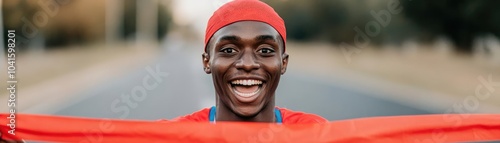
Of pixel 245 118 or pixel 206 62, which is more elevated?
pixel 206 62

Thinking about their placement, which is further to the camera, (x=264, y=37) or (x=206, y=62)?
(x=206, y=62)

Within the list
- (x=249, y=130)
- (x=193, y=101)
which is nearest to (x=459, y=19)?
(x=193, y=101)

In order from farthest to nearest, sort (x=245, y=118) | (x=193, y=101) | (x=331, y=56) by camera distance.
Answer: (x=193, y=101)
(x=331, y=56)
(x=245, y=118)

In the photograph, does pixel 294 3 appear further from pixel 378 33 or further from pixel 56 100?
pixel 56 100

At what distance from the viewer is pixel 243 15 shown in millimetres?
1621

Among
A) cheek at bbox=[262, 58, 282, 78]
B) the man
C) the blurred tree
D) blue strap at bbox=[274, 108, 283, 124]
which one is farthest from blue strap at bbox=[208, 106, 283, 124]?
the blurred tree

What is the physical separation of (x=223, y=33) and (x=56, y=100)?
9.13 ft

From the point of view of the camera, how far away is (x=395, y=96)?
377 cm

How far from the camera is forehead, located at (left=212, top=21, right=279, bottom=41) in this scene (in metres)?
1.59

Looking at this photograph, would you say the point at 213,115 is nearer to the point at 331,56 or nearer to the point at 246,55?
the point at 246,55

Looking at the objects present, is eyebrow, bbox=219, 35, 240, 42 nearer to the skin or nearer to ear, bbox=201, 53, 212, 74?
the skin

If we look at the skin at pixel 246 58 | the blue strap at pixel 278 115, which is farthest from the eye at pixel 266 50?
the blue strap at pixel 278 115

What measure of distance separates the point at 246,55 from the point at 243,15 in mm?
114

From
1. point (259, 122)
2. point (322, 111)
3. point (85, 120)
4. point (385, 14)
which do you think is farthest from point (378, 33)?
point (85, 120)
